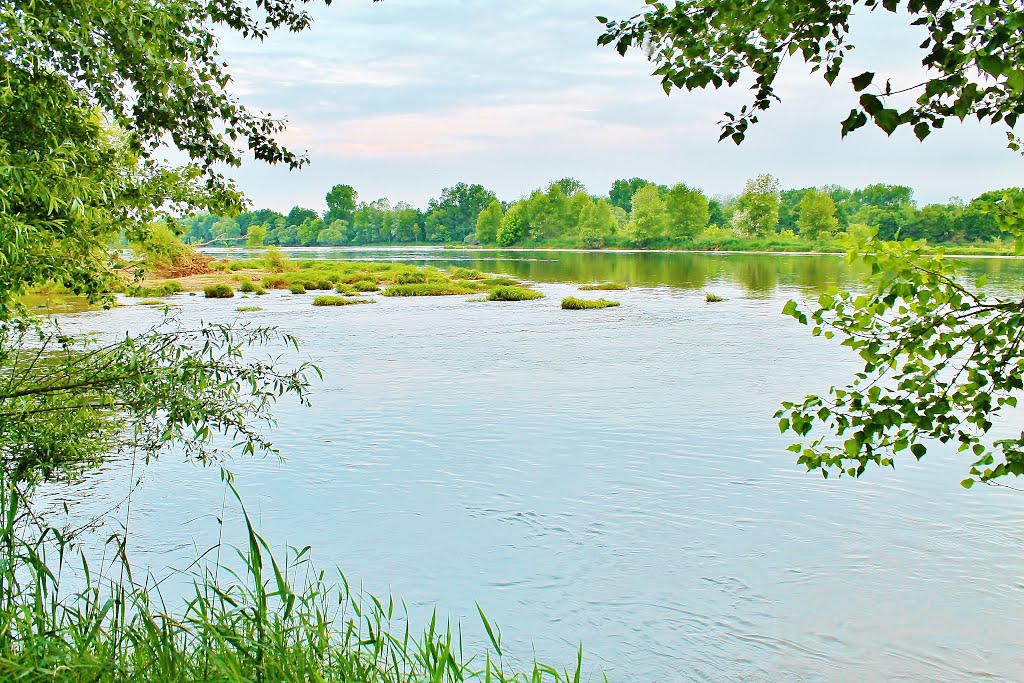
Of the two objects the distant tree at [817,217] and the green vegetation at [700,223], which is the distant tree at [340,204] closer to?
the green vegetation at [700,223]

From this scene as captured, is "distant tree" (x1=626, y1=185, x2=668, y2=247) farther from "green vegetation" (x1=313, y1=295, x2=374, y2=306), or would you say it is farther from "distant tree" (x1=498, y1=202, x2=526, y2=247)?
"green vegetation" (x1=313, y1=295, x2=374, y2=306)

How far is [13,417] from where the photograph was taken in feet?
21.4

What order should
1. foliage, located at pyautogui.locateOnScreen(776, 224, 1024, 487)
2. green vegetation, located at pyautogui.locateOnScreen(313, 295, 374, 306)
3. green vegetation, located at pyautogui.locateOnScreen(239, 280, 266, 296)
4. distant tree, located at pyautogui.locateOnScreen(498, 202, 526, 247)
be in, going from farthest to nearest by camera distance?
distant tree, located at pyautogui.locateOnScreen(498, 202, 526, 247)
green vegetation, located at pyautogui.locateOnScreen(239, 280, 266, 296)
green vegetation, located at pyautogui.locateOnScreen(313, 295, 374, 306)
foliage, located at pyautogui.locateOnScreen(776, 224, 1024, 487)

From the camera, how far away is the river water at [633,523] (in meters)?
6.72

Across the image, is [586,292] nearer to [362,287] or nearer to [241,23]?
[362,287]

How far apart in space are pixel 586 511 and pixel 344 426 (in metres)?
5.08

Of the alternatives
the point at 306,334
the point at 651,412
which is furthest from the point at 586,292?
the point at 651,412

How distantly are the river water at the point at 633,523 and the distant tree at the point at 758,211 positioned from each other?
9704 centimetres

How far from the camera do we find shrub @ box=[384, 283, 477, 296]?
A: 36.8 m

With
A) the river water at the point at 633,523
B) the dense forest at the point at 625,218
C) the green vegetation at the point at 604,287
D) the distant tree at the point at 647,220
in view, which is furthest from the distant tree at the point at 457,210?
the river water at the point at 633,523

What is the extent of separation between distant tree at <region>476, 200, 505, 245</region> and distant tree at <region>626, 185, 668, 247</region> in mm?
30059

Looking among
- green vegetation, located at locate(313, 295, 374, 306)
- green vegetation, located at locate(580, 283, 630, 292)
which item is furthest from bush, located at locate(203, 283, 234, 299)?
green vegetation, located at locate(580, 283, 630, 292)

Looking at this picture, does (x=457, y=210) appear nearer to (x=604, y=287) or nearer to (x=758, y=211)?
(x=758, y=211)

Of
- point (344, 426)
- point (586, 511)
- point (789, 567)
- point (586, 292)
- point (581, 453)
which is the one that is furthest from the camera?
point (586, 292)
